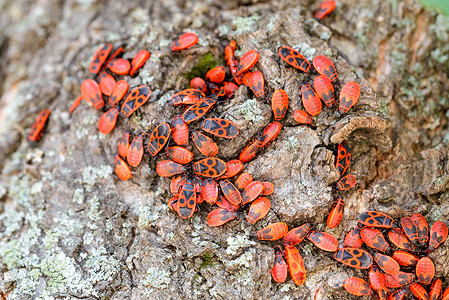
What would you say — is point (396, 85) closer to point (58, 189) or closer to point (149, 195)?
point (149, 195)

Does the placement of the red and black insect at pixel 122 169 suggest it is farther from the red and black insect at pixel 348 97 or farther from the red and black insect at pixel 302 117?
the red and black insect at pixel 348 97

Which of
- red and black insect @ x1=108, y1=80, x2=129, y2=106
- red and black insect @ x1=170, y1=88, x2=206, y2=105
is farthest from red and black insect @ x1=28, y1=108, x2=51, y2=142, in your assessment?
red and black insect @ x1=170, y1=88, x2=206, y2=105

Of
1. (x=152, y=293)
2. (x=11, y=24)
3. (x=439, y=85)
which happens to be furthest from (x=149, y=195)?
(x=11, y=24)

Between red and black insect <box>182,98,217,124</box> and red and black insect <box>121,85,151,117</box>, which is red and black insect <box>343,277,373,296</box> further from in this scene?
red and black insect <box>121,85,151,117</box>

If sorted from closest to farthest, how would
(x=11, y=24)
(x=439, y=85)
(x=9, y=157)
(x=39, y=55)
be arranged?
(x=439, y=85) → (x=9, y=157) → (x=39, y=55) → (x=11, y=24)

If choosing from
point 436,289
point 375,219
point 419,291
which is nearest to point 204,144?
point 375,219

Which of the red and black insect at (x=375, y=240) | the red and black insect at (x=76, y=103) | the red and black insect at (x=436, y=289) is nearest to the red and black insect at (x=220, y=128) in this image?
the red and black insect at (x=375, y=240)

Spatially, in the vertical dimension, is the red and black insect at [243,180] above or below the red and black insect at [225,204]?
above
